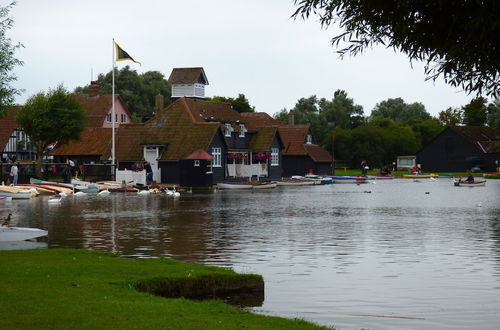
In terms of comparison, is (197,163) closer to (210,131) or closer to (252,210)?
(210,131)

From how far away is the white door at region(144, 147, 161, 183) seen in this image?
8025 cm

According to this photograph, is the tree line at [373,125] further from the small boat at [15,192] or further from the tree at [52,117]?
the small boat at [15,192]

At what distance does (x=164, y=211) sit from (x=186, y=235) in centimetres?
1436

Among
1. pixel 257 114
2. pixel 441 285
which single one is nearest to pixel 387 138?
pixel 257 114

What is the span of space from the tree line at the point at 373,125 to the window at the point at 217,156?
4233 cm

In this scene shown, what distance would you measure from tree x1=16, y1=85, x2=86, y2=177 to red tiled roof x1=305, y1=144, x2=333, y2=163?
3707 centimetres

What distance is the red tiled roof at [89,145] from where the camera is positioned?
90688 mm

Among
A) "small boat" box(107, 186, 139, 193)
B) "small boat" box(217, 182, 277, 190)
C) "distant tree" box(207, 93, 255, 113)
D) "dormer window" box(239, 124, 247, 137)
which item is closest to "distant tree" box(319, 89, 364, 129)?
"distant tree" box(207, 93, 255, 113)

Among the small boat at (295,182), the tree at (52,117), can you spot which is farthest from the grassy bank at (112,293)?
the small boat at (295,182)

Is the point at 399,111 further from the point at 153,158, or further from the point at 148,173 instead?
the point at 148,173

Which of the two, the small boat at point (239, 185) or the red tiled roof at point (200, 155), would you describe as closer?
the red tiled roof at point (200, 155)

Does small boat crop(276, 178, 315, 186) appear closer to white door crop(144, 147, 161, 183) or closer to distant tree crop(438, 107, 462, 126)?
white door crop(144, 147, 161, 183)

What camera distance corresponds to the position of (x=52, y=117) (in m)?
82.1

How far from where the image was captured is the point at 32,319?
1112 cm
